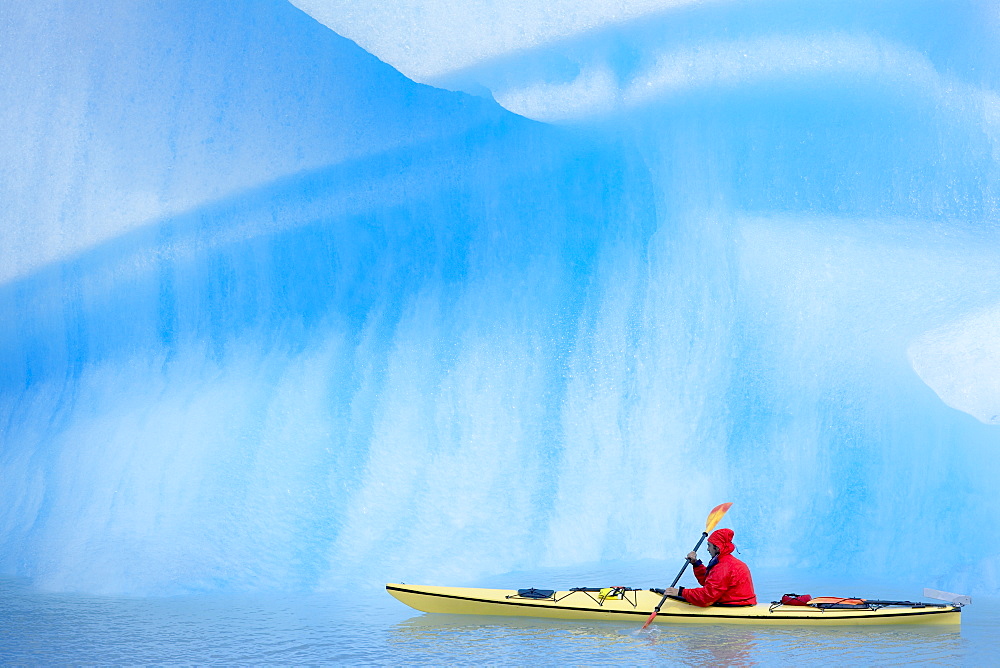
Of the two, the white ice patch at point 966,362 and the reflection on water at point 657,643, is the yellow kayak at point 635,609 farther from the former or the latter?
the white ice patch at point 966,362

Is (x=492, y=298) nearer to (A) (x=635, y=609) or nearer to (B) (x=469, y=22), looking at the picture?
(B) (x=469, y=22)

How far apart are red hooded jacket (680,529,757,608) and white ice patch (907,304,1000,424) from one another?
284 cm

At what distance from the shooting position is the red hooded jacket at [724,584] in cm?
585

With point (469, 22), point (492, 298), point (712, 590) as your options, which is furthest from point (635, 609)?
point (469, 22)

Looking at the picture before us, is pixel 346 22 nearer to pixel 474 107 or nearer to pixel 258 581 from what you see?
pixel 474 107

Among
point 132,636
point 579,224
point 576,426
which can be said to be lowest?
point 132,636

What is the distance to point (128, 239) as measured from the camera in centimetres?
918

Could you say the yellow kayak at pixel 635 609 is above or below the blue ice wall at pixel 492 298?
below

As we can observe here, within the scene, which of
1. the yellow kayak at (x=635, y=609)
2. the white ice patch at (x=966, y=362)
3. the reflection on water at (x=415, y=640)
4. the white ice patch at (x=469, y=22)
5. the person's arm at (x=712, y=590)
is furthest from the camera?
the white ice patch at (x=469, y=22)

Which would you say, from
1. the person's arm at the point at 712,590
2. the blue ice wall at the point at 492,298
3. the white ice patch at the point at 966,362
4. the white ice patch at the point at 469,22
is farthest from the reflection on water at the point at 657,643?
the white ice patch at the point at 469,22

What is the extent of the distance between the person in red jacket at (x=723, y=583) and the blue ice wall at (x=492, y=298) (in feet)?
7.03

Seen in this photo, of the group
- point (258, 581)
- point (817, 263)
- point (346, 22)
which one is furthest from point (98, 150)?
point (817, 263)

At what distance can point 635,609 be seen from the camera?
19.3 feet

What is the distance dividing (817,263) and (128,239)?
6504 millimetres
